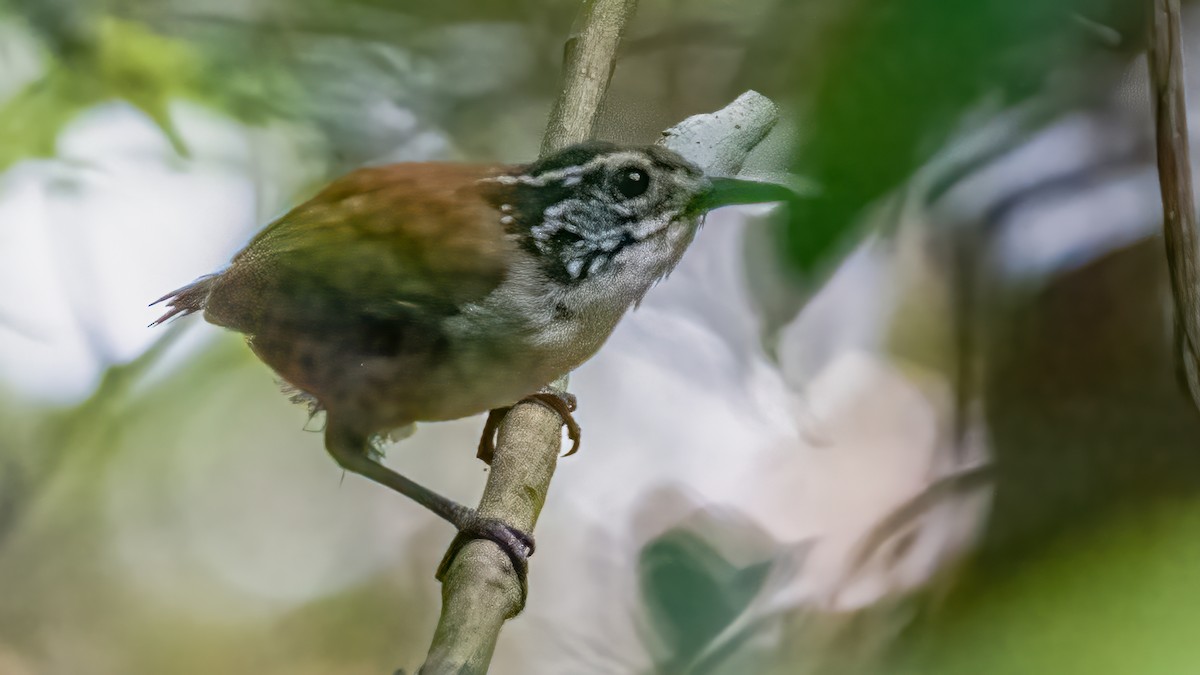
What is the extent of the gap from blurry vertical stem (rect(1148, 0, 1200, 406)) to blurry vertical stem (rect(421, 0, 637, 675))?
30 centimetres

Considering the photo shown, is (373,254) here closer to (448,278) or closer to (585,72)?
(448,278)

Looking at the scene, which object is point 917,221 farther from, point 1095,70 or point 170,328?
point 170,328

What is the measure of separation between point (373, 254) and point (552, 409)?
297mm

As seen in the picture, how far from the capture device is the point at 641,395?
2.32 ft

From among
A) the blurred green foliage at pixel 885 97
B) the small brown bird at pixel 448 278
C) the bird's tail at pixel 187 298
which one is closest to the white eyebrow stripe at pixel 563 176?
the small brown bird at pixel 448 278

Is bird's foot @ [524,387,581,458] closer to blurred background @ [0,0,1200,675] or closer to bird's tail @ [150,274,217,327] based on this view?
blurred background @ [0,0,1200,675]

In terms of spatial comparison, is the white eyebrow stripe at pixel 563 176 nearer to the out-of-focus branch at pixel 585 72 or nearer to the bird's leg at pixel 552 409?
the out-of-focus branch at pixel 585 72

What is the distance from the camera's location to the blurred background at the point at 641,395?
491 mm

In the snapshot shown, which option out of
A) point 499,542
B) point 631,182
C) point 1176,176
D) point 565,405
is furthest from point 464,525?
point 1176,176

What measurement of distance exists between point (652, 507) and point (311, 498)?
218mm

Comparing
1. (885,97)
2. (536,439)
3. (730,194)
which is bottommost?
(885,97)

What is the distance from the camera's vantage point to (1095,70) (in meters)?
0.43

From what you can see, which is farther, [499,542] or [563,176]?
[499,542]

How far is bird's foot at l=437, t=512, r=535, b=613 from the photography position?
63 centimetres
